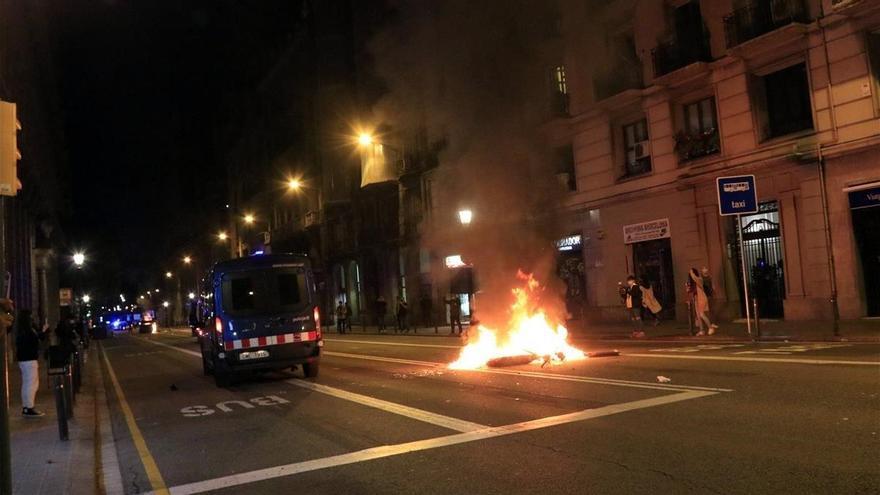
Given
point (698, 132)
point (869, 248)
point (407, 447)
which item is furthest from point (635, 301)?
point (407, 447)

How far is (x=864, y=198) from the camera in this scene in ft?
48.4

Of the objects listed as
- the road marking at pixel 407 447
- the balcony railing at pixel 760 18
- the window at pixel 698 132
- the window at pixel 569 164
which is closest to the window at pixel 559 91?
the window at pixel 569 164

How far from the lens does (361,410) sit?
8.06 m

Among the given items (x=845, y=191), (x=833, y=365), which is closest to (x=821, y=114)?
(x=845, y=191)

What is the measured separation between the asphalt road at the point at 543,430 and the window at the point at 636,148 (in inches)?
404

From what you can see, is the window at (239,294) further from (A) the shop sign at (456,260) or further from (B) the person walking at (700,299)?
(B) the person walking at (700,299)

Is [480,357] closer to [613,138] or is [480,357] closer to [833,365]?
[833,365]

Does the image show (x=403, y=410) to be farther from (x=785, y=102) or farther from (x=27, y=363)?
(x=785, y=102)

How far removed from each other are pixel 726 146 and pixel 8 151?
55.9 feet

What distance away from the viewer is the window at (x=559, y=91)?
1620 cm

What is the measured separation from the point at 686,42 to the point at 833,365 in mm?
12491

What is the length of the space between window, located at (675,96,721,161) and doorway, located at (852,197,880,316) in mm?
4061

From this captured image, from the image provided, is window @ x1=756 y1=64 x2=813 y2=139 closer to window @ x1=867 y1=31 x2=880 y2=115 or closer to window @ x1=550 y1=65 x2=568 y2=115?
window @ x1=867 y1=31 x2=880 y2=115

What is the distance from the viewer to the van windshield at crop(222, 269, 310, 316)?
37.4 feet
